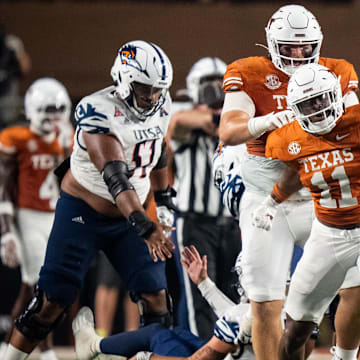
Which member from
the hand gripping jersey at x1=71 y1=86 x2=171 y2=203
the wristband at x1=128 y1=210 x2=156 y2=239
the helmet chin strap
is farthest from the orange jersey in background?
the wristband at x1=128 y1=210 x2=156 y2=239

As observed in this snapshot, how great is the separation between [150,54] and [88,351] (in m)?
1.17

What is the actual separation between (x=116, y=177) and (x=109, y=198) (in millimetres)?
349

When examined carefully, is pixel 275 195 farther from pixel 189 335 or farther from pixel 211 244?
pixel 211 244

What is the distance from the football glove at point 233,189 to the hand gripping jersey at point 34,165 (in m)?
1.54

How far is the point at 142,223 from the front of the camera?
2977mm

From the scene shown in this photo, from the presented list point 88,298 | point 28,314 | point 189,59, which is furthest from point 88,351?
point 189,59

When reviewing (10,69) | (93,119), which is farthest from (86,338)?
(10,69)

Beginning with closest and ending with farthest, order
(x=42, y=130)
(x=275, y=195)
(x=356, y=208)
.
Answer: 1. (x=356, y=208)
2. (x=275, y=195)
3. (x=42, y=130)

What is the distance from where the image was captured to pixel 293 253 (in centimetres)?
352

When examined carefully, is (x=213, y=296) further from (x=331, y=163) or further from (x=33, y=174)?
(x=33, y=174)

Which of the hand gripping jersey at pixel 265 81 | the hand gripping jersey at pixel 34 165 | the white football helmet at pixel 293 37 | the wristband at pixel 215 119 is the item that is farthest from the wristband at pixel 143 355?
the hand gripping jersey at pixel 34 165

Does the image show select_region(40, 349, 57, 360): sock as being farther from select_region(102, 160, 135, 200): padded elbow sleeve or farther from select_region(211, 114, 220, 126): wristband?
select_region(102, 160, 135, 200): padded elbow sleeve

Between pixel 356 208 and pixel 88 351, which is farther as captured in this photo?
pixel 88 351

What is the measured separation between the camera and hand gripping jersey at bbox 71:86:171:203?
3.28 meters
